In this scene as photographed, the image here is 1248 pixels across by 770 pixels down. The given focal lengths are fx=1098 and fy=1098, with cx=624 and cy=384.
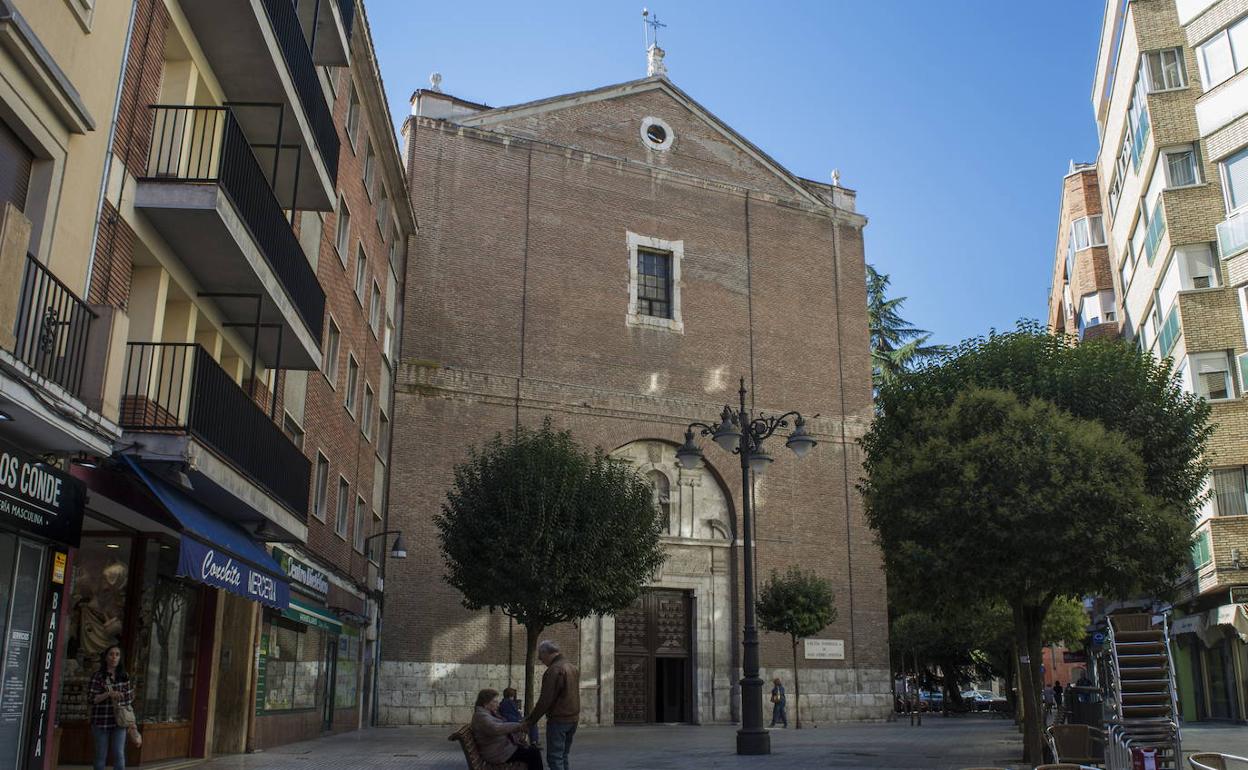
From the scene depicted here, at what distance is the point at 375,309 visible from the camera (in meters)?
26.4

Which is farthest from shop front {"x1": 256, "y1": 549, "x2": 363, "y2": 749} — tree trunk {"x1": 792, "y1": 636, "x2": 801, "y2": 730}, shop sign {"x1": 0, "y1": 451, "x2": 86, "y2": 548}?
tree trunk {"x1": 792, "y1": 636, "x2": 801, "y2": 730}

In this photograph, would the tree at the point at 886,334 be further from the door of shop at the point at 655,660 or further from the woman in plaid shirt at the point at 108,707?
the woman in plaid shirt at the point at 108,707

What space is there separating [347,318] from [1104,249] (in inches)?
1104

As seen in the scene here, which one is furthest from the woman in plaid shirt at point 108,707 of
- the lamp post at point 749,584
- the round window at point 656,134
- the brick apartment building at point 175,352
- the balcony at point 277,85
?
the round window at point 656,134

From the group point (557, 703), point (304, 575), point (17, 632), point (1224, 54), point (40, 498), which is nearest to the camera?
point (40, 498)

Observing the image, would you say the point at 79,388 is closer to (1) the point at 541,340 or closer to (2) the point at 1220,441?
(1) the point at 541,340

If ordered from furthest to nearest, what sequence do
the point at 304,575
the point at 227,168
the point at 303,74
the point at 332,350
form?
1. the point at 332,350
2. the point at 304,575
3. the point at 303,74
4. the point at 227,168

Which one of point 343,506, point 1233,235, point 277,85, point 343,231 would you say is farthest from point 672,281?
point 277,85

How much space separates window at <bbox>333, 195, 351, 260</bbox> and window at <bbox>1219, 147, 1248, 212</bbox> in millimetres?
20349

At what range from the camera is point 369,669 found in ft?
86.7

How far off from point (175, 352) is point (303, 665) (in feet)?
30.0

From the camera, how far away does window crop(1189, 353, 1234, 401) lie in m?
25.9

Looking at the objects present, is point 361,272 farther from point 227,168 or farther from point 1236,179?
point 1236,179

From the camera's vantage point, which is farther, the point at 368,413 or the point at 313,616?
the point at 368,413
